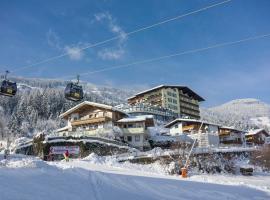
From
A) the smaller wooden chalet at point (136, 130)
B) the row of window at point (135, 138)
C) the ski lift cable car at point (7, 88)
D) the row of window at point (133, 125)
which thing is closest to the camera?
the ski lift cable car at point (7, 88)

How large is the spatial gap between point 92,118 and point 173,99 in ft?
212

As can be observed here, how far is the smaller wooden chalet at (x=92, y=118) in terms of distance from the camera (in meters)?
62.0

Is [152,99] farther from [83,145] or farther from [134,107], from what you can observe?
[83,145]

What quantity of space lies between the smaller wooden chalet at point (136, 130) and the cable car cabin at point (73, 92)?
3635 centimetres

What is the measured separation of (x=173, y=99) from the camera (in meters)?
126

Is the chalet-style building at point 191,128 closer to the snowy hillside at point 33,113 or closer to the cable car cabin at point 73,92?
the cable car cabin at point 73,92

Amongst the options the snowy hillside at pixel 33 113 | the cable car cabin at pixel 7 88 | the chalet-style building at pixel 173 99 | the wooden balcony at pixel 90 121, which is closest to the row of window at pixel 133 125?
the wooden balcony at pixel 90 121

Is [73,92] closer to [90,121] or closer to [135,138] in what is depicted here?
[135,138]

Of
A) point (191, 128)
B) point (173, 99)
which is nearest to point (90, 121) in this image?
point (191, 128)

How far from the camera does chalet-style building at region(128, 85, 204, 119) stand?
124125mm

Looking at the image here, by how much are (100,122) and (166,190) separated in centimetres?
4619

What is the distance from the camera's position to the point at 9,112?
142625mm

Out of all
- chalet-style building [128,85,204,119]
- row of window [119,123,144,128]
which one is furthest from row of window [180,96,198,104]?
row of window [119,123,144,128]

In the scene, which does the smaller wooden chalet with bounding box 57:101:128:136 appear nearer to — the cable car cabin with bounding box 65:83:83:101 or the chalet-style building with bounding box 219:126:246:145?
the chalet-style building with bounding box 219:126:246:145
